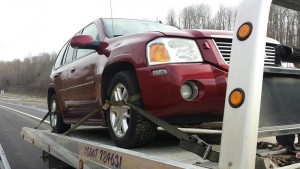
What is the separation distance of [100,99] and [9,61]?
16650 centimetres

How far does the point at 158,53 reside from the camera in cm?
303

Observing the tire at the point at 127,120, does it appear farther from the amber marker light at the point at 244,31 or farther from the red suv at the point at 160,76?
the amber marker light at the point at 244,31

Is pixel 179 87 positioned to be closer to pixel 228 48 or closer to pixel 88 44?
pixel 228 48

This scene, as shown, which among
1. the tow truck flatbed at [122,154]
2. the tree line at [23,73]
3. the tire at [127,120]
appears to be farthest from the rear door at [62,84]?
the tree line at [23,73]

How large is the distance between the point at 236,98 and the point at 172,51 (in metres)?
1.20

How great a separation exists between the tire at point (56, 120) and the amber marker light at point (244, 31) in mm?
4171

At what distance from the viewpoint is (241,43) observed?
1.88 metres

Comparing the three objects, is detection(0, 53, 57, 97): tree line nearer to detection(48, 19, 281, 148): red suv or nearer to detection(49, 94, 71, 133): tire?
detection(49, 94, 71, 133): tire

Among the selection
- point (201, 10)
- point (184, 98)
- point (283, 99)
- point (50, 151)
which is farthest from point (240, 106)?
point (201, 10)

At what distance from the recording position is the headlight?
2.92 metres

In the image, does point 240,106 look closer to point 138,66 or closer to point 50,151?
point 138,66

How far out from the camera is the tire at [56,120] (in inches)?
225

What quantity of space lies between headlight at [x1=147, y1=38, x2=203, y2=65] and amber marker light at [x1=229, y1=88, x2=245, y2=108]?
104 cm

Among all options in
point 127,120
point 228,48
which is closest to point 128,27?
point 127,120
